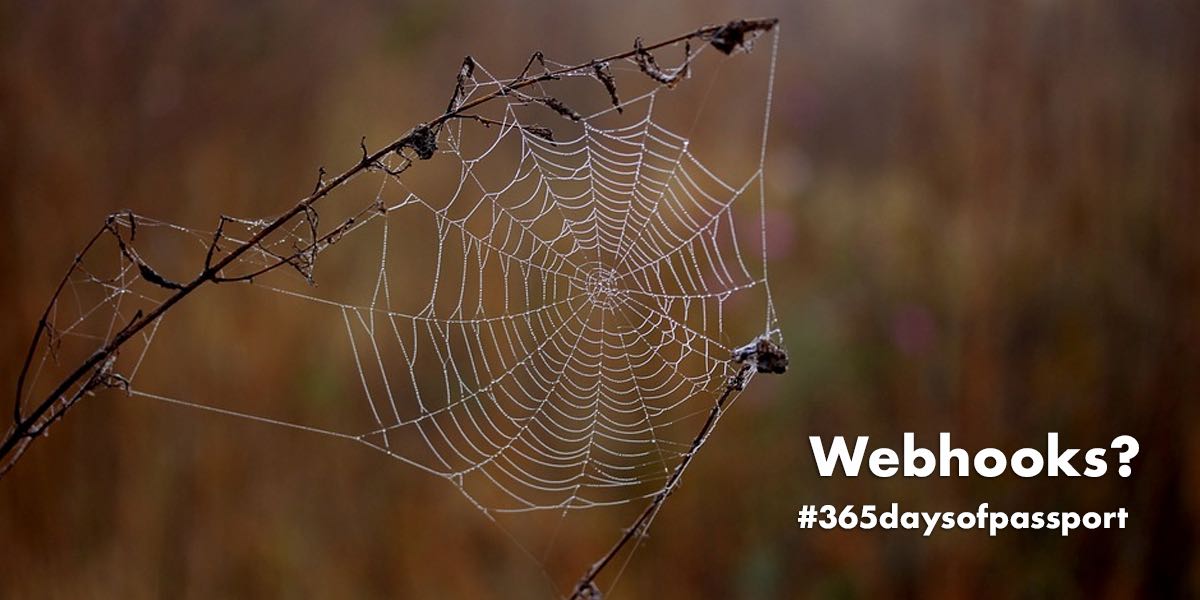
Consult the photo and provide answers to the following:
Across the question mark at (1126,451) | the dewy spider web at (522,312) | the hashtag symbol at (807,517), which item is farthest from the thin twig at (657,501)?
the question mark at (1126,451)

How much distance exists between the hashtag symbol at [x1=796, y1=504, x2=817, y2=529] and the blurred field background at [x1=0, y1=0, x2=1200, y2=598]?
0.08ft

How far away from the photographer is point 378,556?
154cm

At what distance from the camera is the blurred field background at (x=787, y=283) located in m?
1.49

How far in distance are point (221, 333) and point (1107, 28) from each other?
60.0 inches

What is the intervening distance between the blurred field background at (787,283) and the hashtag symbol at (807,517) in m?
0.02

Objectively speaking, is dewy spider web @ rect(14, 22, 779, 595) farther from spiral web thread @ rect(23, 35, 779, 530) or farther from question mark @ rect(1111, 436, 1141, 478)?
question mark @ rect(1111, 436, 1141, 478)

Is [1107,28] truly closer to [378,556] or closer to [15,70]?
[378,556]

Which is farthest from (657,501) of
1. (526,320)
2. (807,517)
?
(807,517)

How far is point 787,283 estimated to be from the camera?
1.58 meters

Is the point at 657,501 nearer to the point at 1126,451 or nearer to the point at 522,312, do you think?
the point at 522,312

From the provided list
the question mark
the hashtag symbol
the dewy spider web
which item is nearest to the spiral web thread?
the dewy spider web

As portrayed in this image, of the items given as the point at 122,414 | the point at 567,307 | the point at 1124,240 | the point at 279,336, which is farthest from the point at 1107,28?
the point at 122,414

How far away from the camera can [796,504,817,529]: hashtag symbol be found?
1.53m

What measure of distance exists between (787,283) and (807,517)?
0.37 meters
